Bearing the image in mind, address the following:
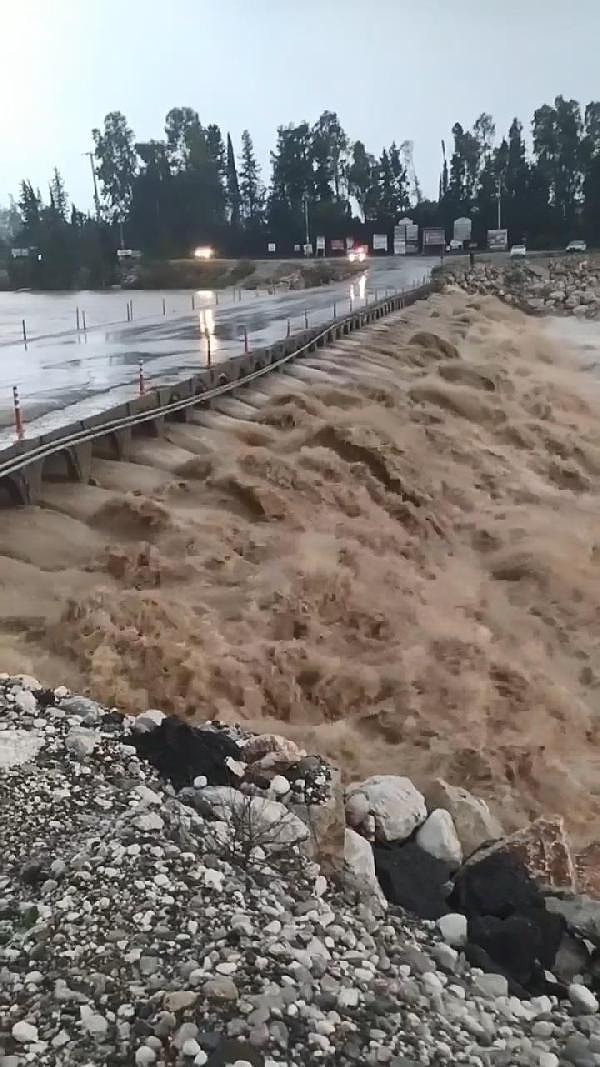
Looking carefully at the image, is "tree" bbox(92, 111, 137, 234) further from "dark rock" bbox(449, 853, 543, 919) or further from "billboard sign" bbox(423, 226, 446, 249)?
"dark rock" bbox(449, 853, 543, 919)

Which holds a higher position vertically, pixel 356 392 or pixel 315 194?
pixel 315 194

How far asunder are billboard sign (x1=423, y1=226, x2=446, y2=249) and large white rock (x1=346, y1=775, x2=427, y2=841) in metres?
89.6

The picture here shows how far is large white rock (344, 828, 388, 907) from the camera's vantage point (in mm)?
4930

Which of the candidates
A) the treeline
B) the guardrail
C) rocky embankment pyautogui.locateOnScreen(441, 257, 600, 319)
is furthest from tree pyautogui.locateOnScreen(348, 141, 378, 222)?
the guardrail

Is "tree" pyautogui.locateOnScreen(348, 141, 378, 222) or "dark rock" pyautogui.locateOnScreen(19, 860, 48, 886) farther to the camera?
"tree" pyautogui.locateOnScreen(348, 141, 378, 222)

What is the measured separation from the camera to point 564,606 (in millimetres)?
12258

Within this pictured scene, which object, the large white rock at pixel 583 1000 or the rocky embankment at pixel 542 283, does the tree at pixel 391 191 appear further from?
the large white rock at pixel 583 1000

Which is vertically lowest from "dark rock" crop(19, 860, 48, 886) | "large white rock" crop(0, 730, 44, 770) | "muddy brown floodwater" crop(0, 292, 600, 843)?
"muddy brown floodwater" crop(0, 292, 600, 843)

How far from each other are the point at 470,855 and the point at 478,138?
126m

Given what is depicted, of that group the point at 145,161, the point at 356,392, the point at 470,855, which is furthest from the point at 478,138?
the point at 470,855

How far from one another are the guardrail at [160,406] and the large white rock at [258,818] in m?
7.17

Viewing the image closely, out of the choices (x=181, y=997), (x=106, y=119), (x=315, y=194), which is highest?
(x=106, y=119)

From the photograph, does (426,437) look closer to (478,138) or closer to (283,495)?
(283,495)

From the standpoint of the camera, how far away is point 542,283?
6425 cm
